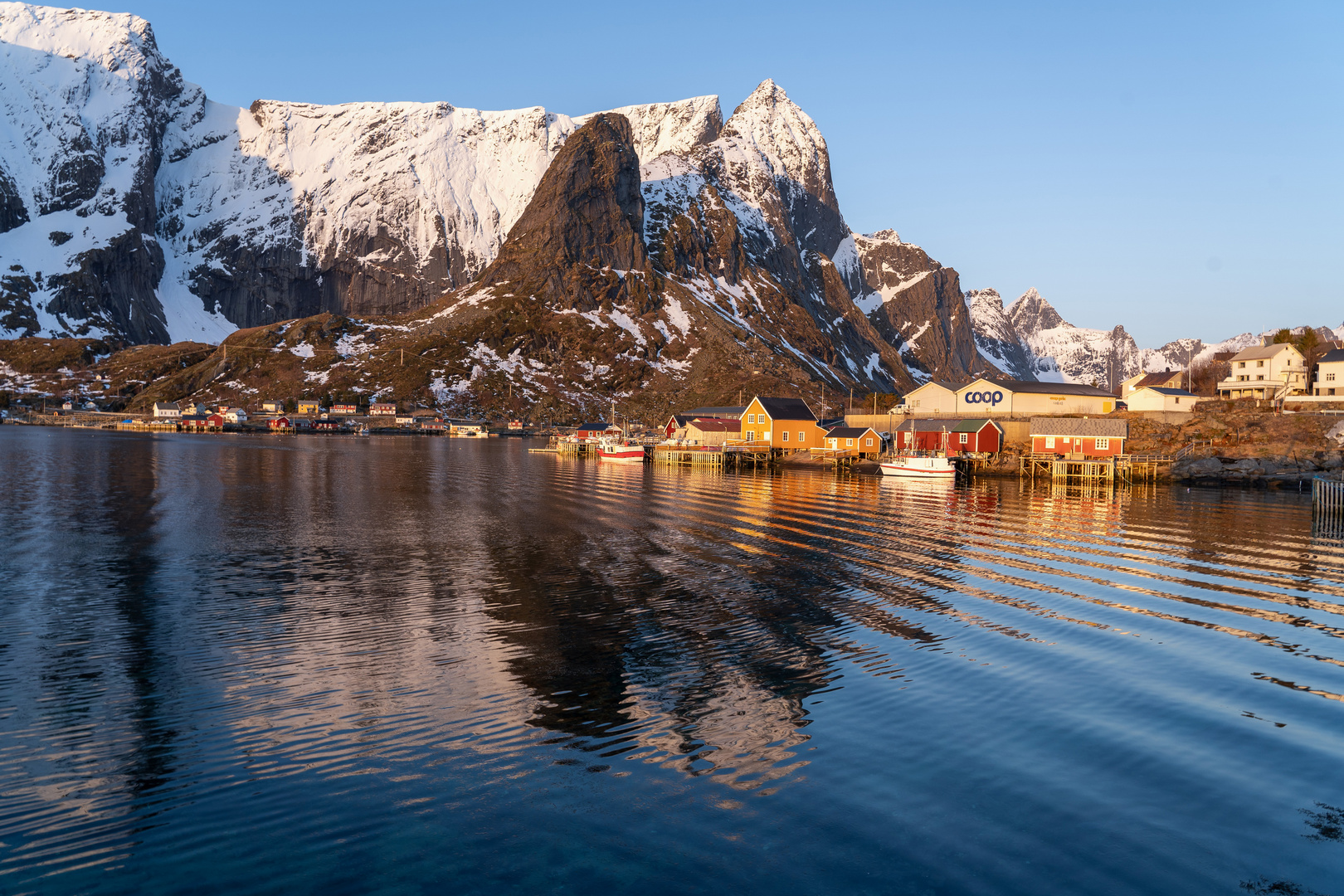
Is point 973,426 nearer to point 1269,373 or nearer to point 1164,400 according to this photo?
point 1164,400

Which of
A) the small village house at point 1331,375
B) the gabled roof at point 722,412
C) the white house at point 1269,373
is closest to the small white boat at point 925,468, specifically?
the gabled roof at point 722,412

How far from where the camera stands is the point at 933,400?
119 m

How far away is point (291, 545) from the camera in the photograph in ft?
127

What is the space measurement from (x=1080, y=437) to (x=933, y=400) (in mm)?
25357

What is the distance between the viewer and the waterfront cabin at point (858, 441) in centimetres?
10900

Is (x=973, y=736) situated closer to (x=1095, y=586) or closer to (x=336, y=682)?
(x=336, y=682)

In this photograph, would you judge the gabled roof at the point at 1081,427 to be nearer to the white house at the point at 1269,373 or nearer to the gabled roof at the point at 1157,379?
the white house at the point at 1269,373

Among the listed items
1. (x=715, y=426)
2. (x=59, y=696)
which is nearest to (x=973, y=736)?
(x=59, y=696)

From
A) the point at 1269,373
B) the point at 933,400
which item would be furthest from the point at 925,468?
the point at 1269,373

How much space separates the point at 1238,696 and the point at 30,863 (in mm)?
22473

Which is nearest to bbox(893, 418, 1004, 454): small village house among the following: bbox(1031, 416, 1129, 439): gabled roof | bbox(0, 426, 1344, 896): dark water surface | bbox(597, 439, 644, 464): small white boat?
bbox(1031, 416, 1129, 439): gabled roof

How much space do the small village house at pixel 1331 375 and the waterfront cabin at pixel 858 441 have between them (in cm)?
5448

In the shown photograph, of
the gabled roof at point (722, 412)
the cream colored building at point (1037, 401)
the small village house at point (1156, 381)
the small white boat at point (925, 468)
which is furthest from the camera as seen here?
the small village house at point (1156, 381)

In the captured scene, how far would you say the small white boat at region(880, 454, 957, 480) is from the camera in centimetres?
8966
